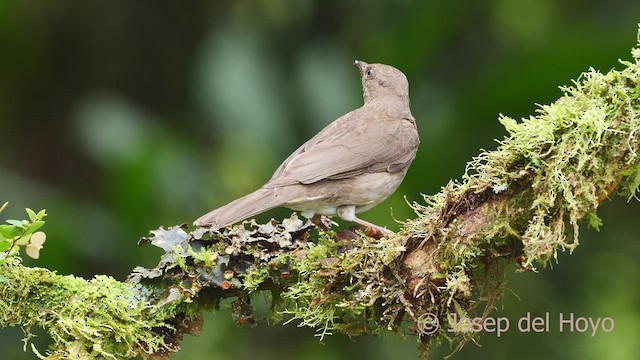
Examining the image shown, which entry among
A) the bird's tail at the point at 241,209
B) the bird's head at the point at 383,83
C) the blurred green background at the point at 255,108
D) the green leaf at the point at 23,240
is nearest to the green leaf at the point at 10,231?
the green leaf at the point at 23,240

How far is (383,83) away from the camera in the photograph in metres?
5.91

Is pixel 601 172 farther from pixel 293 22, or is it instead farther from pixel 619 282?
pixel 293 22

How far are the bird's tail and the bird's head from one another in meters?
1.30

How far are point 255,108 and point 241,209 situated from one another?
2326 mm

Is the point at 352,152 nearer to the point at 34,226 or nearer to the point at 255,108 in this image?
the point at 255,108

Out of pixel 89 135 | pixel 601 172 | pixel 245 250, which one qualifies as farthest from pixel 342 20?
pixel 601 172

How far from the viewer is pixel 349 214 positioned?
5180 millimetres

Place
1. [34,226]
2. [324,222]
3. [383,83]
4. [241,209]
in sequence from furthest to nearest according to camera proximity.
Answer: [383,83], [324,222], [241,209], [34,226]

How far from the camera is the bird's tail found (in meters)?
4.35

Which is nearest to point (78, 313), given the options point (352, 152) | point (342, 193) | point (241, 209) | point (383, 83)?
point (241, 209)

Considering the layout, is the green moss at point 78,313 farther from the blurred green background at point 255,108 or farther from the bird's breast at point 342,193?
the blurred green background at point 255,108

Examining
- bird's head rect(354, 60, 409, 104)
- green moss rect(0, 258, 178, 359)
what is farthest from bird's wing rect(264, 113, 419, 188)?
green moss rect(0, 258, 178, 359)

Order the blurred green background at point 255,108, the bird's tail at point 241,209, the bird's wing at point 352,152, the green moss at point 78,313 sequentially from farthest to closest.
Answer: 1. the blurred green background at point 255,108
2. the bird's wing at point 352,152
3. the bird's tail at point 241,209
4. the green moss at point 78,313

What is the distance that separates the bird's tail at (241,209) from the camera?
4.35 m
